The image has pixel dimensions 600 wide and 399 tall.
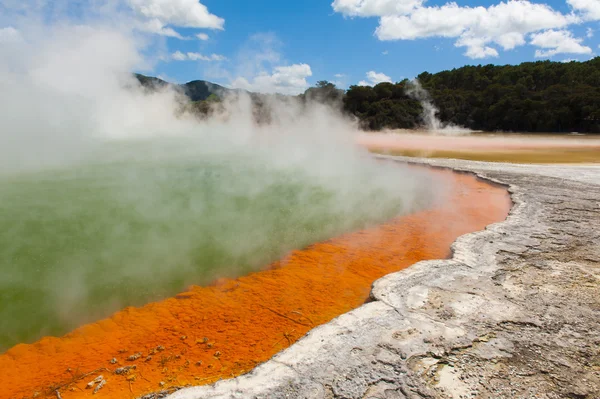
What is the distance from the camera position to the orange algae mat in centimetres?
225

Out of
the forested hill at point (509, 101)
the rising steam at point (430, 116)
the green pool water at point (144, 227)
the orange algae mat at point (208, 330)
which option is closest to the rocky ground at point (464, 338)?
the orange algae mat at point (208, 330)

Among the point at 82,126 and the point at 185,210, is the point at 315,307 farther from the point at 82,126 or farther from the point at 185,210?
the point at 82,126

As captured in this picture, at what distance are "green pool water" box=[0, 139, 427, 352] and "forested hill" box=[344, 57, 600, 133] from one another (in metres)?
18.3

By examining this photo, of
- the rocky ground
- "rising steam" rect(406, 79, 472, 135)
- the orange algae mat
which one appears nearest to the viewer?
the rocky ground

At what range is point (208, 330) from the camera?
2729 mm

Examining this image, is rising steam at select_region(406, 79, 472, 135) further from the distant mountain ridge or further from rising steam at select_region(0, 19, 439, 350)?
rising steam at select_region(0, 19, 439, 350)

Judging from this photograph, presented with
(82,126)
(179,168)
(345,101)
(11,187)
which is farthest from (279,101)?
(11,187)

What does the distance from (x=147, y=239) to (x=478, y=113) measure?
1060 inches

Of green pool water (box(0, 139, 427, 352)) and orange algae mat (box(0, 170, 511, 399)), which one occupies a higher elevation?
green pool water (box(0, 139, 427, 352))

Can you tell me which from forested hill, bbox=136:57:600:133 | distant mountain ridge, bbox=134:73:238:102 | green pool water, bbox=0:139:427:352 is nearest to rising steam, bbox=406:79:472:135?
forested hill, bbox=136:57:600:133

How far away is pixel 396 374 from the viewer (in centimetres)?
195

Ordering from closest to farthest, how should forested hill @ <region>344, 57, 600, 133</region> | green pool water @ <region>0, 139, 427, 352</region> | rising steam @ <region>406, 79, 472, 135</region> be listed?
green pool water @ <region>0, 139, 427, 352</region>
forested hill @ <region>344, 57, 600, 133</region>
rising steam @ <region>406, 79, 472, 135</region>

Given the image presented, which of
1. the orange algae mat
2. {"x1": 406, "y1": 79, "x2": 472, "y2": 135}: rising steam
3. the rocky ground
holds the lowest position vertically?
the orange algae mat

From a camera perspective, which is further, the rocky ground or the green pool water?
the green pool water
